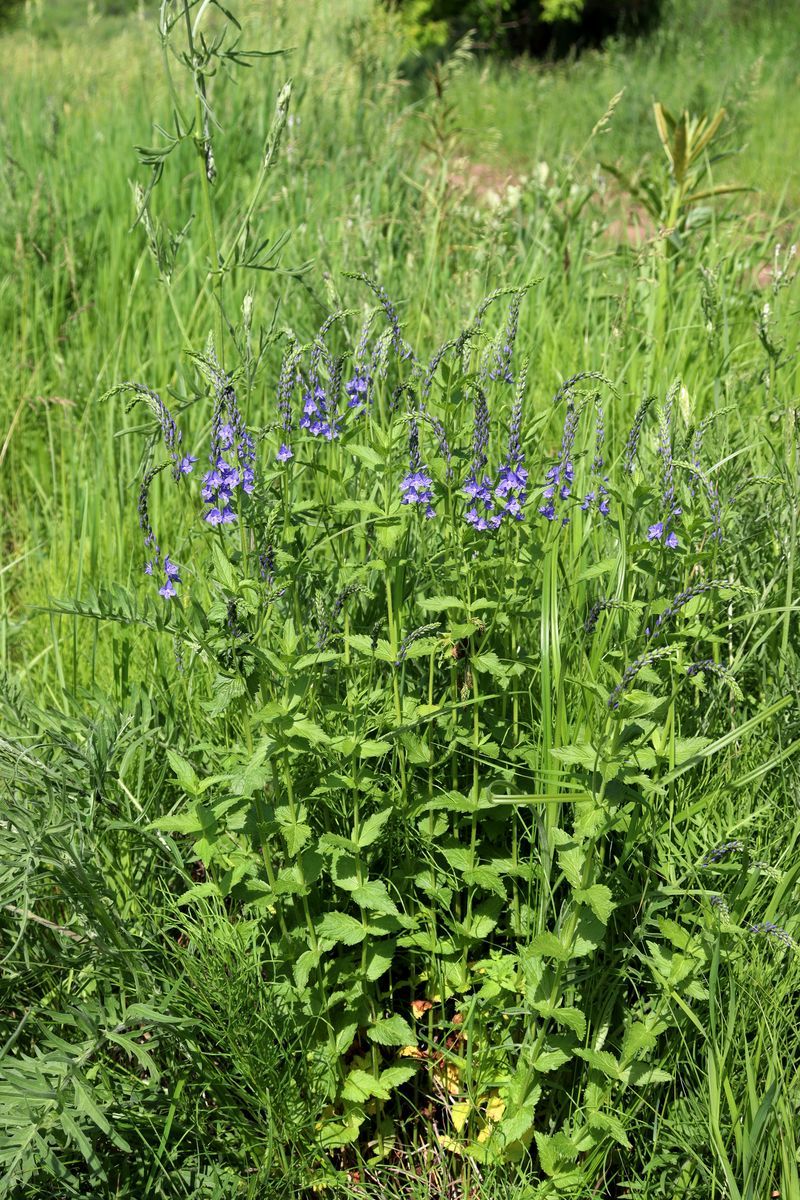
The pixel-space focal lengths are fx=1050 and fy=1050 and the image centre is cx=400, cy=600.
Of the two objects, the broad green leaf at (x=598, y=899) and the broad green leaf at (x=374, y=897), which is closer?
the broad green leaf at (x=598, y=899)

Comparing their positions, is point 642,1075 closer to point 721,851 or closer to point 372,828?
point 721,851

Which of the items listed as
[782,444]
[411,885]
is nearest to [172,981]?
[411,885]

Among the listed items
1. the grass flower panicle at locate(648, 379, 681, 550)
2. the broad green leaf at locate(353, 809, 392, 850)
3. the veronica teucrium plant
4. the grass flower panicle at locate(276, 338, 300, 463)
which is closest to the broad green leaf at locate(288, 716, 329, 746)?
the veronica teucrium plant

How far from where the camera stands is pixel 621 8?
1266 cm

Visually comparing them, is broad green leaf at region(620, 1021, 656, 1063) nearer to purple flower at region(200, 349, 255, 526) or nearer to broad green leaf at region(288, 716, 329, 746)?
broad green leaf at region(288, 716, 329, 746)

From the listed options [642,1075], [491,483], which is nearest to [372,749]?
Answer: [491,483]

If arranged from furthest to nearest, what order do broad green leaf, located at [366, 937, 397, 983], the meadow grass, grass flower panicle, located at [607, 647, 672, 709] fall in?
broad green leaf, located at [366, 937, 397, 983] < the meadow grass < grass flower panicle, located at [607, 647, 672, 709]

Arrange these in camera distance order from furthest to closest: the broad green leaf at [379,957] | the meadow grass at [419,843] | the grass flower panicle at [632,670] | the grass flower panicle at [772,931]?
the broad green leaf at [379,957], the meadow grass at [419,843], the grass flower panicle at [772,931], the grass flower panicle at [632,670]

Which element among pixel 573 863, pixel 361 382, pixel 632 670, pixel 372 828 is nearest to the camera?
pixel 632 670

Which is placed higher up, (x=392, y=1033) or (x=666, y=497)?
(x=666, y=497)

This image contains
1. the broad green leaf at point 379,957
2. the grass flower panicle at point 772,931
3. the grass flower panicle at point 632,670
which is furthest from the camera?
the broad green leaf at point 379,957

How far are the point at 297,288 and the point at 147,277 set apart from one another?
0.72 metres

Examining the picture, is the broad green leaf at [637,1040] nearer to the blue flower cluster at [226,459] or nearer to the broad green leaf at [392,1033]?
the broad green leaf at [392,1033]

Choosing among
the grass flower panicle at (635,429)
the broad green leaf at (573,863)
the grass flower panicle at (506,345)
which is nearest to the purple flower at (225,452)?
the grass flower panicle at (506,345)
